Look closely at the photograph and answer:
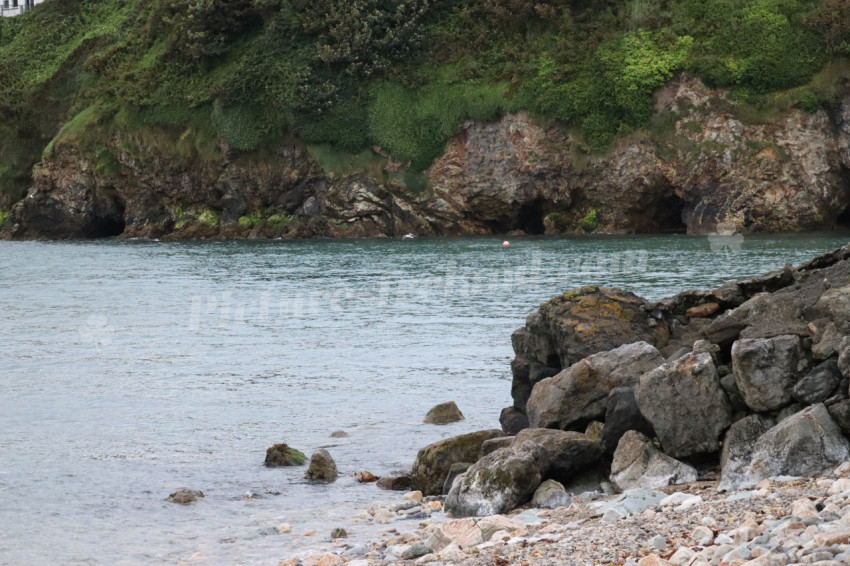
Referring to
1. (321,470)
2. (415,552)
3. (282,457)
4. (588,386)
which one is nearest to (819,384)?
(588,386)

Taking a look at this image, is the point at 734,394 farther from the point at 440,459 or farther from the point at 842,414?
the point at 440,459

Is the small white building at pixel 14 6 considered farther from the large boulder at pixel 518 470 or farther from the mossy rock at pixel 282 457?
the large boulder at pixel 518 470

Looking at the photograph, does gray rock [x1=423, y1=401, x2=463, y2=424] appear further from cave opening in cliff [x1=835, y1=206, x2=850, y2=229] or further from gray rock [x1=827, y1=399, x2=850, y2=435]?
cave opening in cliff [x1=835, y1=206, x2=850, y2=229]

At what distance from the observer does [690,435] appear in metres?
12.3

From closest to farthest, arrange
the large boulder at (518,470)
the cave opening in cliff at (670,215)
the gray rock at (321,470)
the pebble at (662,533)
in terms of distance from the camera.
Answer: the pebble at (662,533)
the large boulder at (518,470)
the gray rock at (321,470)
the cave opening in cliff at (670,215)

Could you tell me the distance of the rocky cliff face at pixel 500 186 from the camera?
183 ft

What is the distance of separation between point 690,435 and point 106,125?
66.5m

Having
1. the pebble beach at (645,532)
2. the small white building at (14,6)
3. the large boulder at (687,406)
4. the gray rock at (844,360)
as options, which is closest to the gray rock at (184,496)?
the pebble beach at (645,532)

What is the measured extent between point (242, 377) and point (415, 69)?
4712cm

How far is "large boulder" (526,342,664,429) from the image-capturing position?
45.3 feet

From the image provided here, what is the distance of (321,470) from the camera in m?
14.1

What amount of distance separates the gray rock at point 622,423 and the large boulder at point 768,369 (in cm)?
132

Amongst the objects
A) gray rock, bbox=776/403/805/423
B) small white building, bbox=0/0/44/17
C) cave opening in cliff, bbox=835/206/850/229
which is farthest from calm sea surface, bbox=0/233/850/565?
small white building, bbox=0/0/44/17

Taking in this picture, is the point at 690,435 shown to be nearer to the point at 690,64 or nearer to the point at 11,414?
the point at 11,414
